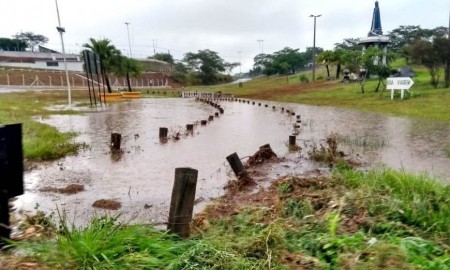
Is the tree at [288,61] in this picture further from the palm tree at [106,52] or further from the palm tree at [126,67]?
the palm tree at [106,52]

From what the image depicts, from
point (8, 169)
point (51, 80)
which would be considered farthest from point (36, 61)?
point (8, 169)

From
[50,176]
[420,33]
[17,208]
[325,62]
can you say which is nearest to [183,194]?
[17,208]

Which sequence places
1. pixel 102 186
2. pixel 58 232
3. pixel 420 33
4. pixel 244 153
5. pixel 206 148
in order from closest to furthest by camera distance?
pixel 58 232, pixel 102 186, pixel 244 153, pixel 206 148, pixel 420 33

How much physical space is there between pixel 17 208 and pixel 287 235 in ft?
12.9

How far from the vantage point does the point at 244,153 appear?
10.3 meters

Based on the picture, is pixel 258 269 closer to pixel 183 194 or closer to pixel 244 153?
pixel 183 194

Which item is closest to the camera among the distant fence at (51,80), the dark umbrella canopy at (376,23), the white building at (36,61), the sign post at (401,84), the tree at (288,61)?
the sign post at (401,84)

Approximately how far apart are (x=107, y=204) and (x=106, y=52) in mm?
39846

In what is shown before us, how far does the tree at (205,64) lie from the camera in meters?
78.5

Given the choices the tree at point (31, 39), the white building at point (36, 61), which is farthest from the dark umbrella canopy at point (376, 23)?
the tree at point (31, 39)

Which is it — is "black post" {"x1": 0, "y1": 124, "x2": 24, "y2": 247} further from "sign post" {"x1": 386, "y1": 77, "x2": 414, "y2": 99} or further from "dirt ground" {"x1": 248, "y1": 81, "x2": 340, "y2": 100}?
"dirt ground" {"x1": 248, "y1": 81, "x2": 340, "y2": 100}

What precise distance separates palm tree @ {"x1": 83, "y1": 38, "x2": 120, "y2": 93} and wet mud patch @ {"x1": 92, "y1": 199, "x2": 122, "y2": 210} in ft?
123

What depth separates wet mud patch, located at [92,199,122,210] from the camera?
577 centimetres

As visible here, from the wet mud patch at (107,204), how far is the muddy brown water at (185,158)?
0.31 feet
